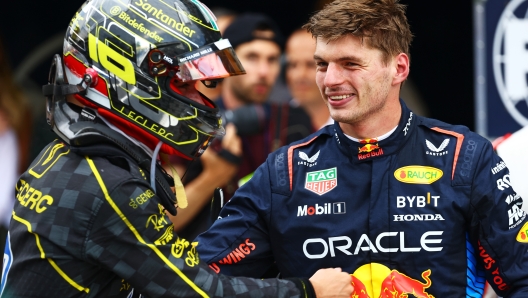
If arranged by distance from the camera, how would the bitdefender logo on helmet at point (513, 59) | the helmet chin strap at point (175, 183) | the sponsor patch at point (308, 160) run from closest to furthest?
the helmet chin strap at point (175, 183) → the sponsor patch at point (308, 160) → the bitdefender logo on helmet at point (513, 59)

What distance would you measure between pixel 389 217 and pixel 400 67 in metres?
0.53

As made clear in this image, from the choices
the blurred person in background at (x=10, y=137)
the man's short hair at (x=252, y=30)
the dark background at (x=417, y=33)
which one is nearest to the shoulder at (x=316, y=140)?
the man's short hair at (x=252, y=30)

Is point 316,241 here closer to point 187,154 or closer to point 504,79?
point 187,154

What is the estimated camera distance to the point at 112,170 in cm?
244

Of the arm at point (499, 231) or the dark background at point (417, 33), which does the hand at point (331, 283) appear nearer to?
the arm at point (499, 231)

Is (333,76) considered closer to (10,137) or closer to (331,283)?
Result: (331,283)

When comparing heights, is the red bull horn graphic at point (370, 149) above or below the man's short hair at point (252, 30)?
above

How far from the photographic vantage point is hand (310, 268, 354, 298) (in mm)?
2619

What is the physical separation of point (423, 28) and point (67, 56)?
358 cm

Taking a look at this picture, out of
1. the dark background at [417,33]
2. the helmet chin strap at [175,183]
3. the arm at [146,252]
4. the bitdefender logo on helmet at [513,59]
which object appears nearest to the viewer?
the arm at [146,252]

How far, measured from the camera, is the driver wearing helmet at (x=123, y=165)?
2391 mm

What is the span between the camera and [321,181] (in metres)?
2.84

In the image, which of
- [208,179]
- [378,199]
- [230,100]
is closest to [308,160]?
[378,199]

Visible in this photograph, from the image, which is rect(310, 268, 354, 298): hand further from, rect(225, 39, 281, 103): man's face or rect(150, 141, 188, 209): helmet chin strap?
rect(225, 39, 281, 103): man's face
